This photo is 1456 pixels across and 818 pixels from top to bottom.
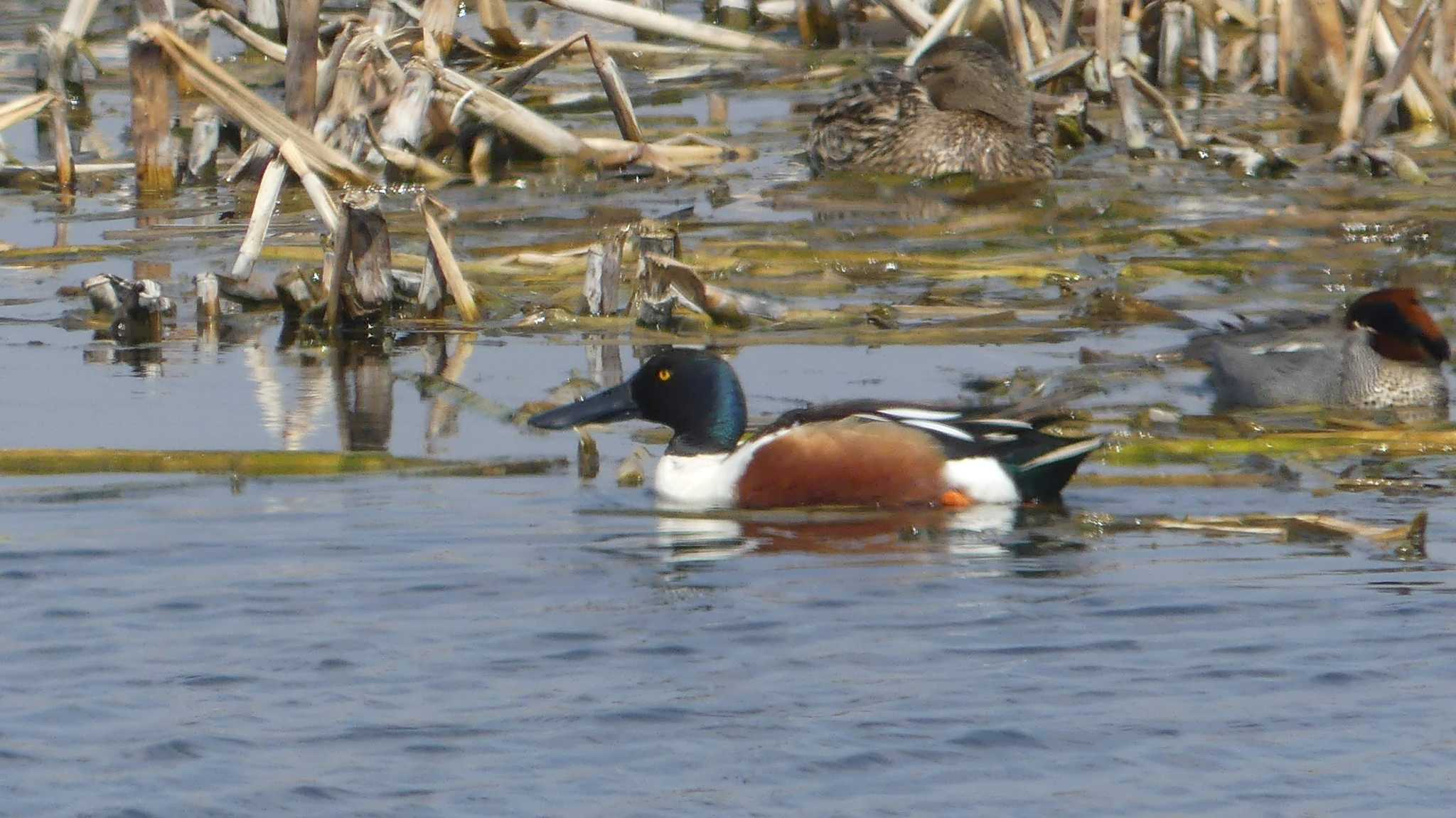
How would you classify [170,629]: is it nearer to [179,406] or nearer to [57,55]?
[179,406]

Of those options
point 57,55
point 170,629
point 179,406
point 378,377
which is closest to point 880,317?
point 378,377

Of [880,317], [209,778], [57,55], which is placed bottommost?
[209,778]

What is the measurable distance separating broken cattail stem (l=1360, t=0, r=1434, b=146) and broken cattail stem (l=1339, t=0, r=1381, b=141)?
0.23 feet

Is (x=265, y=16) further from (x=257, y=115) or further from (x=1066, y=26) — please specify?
(x=257, y=115)

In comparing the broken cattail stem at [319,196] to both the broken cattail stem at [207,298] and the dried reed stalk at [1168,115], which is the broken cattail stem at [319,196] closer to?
the broken cattail stem at [207,298]

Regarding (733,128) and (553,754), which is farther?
(733,128)

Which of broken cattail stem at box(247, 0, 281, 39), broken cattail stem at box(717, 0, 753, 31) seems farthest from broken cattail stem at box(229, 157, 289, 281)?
broken cattail stem at box(717, 0, 753, 31)

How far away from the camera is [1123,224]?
1157 cm

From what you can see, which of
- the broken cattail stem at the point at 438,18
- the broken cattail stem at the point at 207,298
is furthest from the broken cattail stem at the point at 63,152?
the broken cattail stem at the point at 207,298

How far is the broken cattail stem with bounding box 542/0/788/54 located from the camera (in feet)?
41.2

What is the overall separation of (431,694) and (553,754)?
0.49 m

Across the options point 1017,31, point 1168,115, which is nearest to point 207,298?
point 1168,115

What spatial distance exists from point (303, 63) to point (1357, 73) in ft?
17.1

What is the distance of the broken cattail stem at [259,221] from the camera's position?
9820 mm
